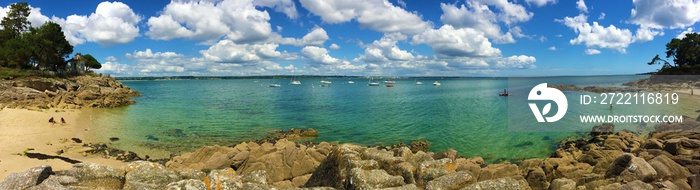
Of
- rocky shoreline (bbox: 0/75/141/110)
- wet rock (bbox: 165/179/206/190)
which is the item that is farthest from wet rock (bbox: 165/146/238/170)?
rocky shoreline (bbox: 0/75/141/110)

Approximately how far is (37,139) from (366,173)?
29770mm

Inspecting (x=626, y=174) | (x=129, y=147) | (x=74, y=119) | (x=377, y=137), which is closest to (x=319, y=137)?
(x=377, y=137)

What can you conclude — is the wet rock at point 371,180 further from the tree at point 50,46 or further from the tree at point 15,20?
the tree at point 15,20

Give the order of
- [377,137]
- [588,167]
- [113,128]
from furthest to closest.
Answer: [113,128] < [377,137] < [588,167]

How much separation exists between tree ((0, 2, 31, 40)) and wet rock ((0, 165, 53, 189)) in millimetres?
104494

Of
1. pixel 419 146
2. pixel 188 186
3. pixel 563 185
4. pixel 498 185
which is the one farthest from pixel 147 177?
pixel 419 146

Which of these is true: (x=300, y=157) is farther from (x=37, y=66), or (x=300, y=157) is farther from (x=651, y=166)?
(x=37, y=66)

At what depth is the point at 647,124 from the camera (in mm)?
38031

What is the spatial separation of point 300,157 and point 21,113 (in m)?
37.7

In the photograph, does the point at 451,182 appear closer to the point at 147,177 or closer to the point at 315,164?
the point at 147,177

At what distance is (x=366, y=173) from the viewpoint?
8.84 meters

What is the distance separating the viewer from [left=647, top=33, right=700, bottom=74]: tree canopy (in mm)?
102250

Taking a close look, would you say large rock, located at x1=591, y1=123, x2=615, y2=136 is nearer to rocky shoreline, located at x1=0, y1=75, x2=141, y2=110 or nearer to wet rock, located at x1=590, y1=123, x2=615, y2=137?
wet rock, located at x1=590, y1=123, x2=615, y2=137

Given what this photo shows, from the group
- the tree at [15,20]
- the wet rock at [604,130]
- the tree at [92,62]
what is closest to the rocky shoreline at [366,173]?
the wet rock at [604,130]
